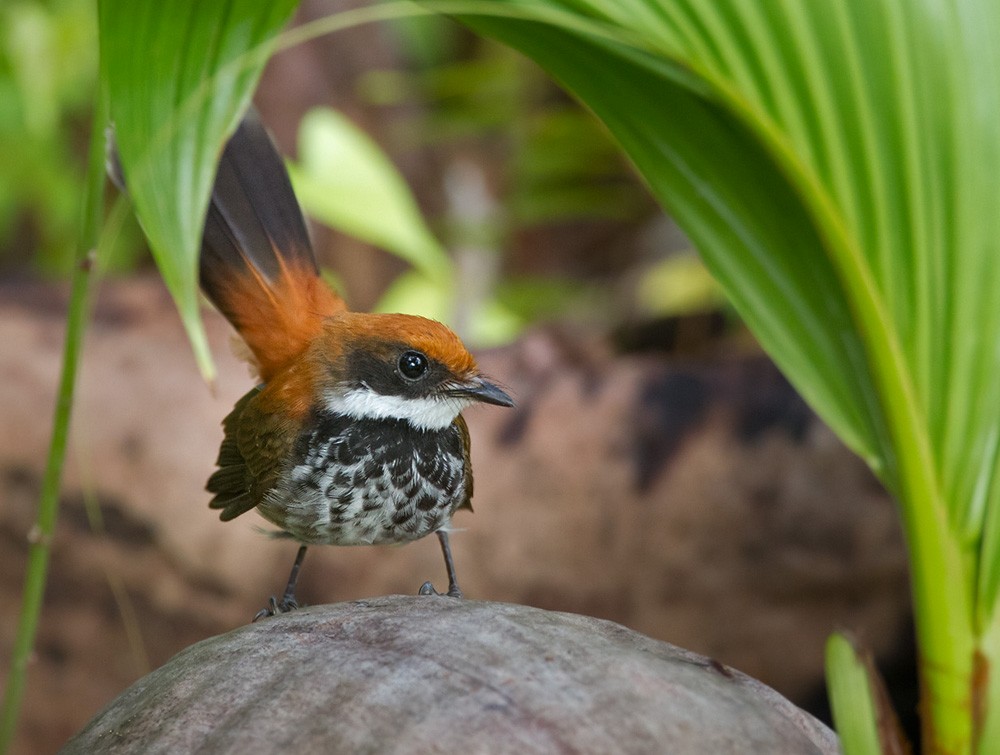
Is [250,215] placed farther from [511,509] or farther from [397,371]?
[511,509]

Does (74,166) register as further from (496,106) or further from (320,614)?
(320,614)

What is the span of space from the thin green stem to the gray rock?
0.39 m

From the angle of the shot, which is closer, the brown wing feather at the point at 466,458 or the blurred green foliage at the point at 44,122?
the brown wing feather at the point at 466,458

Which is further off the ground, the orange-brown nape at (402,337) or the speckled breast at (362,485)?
the orange-brown nape at (402,337)

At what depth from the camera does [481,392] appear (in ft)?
6.95

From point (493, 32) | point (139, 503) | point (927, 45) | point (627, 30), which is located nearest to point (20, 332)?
point (139, 503)

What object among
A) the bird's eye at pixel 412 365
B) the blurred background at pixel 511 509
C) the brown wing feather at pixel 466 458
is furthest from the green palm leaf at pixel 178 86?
the blurred background at pixel 511 509

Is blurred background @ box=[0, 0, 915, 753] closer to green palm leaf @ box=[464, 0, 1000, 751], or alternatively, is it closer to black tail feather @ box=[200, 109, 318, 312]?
black tail feather @ box=[200, 109, 318, 312]

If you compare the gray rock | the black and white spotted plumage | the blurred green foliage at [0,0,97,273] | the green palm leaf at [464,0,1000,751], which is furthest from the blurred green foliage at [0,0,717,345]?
the green palm leaf at [464,0,1000,751]

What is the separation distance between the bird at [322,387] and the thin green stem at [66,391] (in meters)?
0.25

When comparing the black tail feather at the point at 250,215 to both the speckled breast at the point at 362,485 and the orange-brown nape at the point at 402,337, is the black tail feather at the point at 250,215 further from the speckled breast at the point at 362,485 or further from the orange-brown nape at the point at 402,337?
the speckled breast at the point at 362,485

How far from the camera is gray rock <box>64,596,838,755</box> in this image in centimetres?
149

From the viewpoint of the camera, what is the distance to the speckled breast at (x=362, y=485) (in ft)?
6.91

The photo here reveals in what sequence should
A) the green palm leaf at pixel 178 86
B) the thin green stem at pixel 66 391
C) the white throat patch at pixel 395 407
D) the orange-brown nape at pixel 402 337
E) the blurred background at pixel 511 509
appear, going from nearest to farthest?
the green palm leaf at pixel 178 86
the thin green stem at pixel 66 391
the orange-brown nape at pixel 402 337
the white throat patch at pixel 395 407
the blurred background at pixel 511 509
